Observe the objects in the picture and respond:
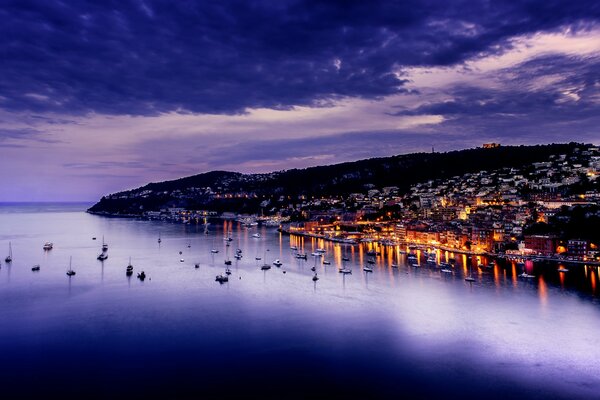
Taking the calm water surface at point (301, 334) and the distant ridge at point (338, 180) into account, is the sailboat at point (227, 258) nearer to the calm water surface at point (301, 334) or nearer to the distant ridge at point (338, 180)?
the calm water surface at point (301, 334)

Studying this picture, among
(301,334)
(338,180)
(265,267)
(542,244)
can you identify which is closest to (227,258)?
(265,267)

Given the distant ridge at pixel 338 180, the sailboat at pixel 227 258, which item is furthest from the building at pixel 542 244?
the distant ridge at pixel 338 180

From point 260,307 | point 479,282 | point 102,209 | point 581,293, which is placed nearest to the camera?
point 260,307

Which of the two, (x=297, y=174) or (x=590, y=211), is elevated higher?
(x=297, y=174)

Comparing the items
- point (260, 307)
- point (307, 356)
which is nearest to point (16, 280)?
point (260, 307)

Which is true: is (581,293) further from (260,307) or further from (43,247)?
(43,247)

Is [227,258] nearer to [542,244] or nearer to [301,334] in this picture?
[301,334]

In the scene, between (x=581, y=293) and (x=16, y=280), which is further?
(x=16, y=280)
